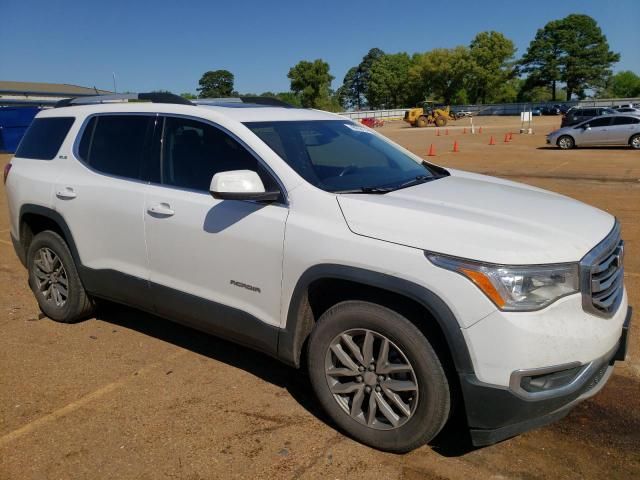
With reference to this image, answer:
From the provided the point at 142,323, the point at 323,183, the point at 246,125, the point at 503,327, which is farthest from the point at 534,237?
the point at 142,323

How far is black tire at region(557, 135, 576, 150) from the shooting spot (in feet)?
72.0

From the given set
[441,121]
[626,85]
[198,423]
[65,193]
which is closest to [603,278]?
[198,423]

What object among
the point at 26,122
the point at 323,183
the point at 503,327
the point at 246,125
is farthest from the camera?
the point at 26,122

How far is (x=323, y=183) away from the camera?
314 centimetres

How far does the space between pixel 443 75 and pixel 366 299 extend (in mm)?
100578

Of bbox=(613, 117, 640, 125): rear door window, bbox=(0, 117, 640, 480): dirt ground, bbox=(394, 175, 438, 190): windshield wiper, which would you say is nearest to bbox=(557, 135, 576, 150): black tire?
bbox=(613, 117, 640, 125): rear door window

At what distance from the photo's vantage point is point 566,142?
72.3 feet

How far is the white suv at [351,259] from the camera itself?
2479 millimetres

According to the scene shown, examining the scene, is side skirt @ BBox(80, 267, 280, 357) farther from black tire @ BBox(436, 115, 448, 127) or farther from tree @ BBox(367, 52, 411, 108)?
tree @ BBox(367, 52, 411, 108)

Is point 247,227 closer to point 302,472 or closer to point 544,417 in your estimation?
point 302,472

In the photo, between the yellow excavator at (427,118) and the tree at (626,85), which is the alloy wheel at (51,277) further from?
the tree at (626,85)

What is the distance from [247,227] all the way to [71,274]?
6.49 feet

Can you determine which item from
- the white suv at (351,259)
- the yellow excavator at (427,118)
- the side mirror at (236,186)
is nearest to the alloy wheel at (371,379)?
the white suv at (351,259)

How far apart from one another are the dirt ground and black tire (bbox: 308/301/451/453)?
120 millimetres
